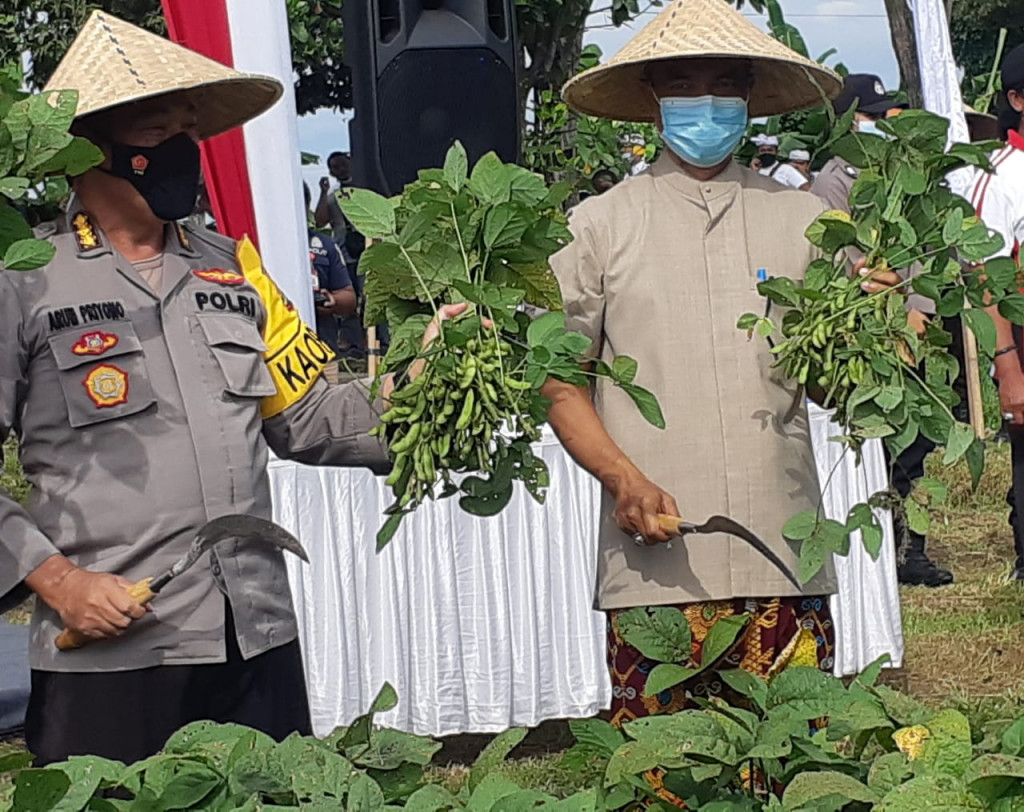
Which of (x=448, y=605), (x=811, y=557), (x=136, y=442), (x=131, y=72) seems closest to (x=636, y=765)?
(x=811, y=557)

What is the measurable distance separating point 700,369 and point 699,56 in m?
0.46

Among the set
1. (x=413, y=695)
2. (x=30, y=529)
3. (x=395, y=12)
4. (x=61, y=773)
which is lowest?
(x=413, y=695)

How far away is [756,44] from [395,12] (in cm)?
280

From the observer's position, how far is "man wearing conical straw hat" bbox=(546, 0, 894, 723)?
2.28 metres

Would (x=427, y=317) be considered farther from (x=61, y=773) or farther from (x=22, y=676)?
(x=22, y=676)

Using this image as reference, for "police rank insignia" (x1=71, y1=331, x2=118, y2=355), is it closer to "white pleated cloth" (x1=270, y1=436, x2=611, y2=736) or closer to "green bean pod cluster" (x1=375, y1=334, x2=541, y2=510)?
"green bean pod cluster" (x1=375, y1=334, x2=541, y2=510)

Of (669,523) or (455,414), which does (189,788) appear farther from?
(669,523)

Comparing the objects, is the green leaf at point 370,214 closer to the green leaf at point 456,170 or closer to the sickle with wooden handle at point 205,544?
the green leaf at point 456,170

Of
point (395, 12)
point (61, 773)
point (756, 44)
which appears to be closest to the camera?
point (61, 773)

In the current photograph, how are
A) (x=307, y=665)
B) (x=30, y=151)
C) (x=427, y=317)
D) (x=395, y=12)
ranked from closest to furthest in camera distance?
(x=30, y=151)
(x=427, y=317)
(x=307, y=665)
(x=395, y=12)

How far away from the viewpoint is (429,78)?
4.92 meters

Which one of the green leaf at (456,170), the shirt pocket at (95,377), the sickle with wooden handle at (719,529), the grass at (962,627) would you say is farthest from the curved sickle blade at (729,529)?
the grass at (962,627)

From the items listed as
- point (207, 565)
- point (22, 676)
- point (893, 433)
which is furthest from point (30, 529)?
point (22, 676)

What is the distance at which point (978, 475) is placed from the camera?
6.21ft
